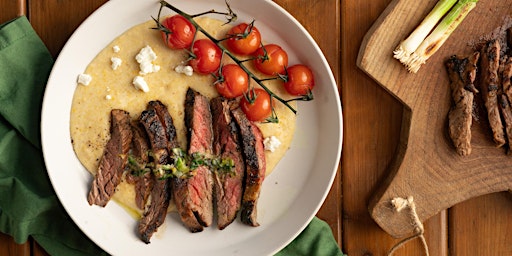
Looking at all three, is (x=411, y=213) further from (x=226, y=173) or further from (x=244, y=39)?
(x=244, y=39)

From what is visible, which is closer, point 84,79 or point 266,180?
point 84,79

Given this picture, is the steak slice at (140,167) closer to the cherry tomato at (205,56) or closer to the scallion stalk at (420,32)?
the cherry tomato at (205,56)

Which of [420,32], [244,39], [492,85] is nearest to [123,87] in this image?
[244,39]

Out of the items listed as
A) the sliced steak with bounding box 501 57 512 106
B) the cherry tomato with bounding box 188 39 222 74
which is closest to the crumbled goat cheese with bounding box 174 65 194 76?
the cherry tomato with bounding box 188 39 222 74

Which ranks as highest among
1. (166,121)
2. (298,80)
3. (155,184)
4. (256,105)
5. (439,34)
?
(439,34)

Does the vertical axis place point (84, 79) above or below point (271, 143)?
above

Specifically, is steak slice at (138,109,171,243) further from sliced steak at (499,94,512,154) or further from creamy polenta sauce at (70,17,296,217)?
sliced steak at (499,94,512,154)

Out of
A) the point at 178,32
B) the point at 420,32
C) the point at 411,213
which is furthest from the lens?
the point at 411,213
